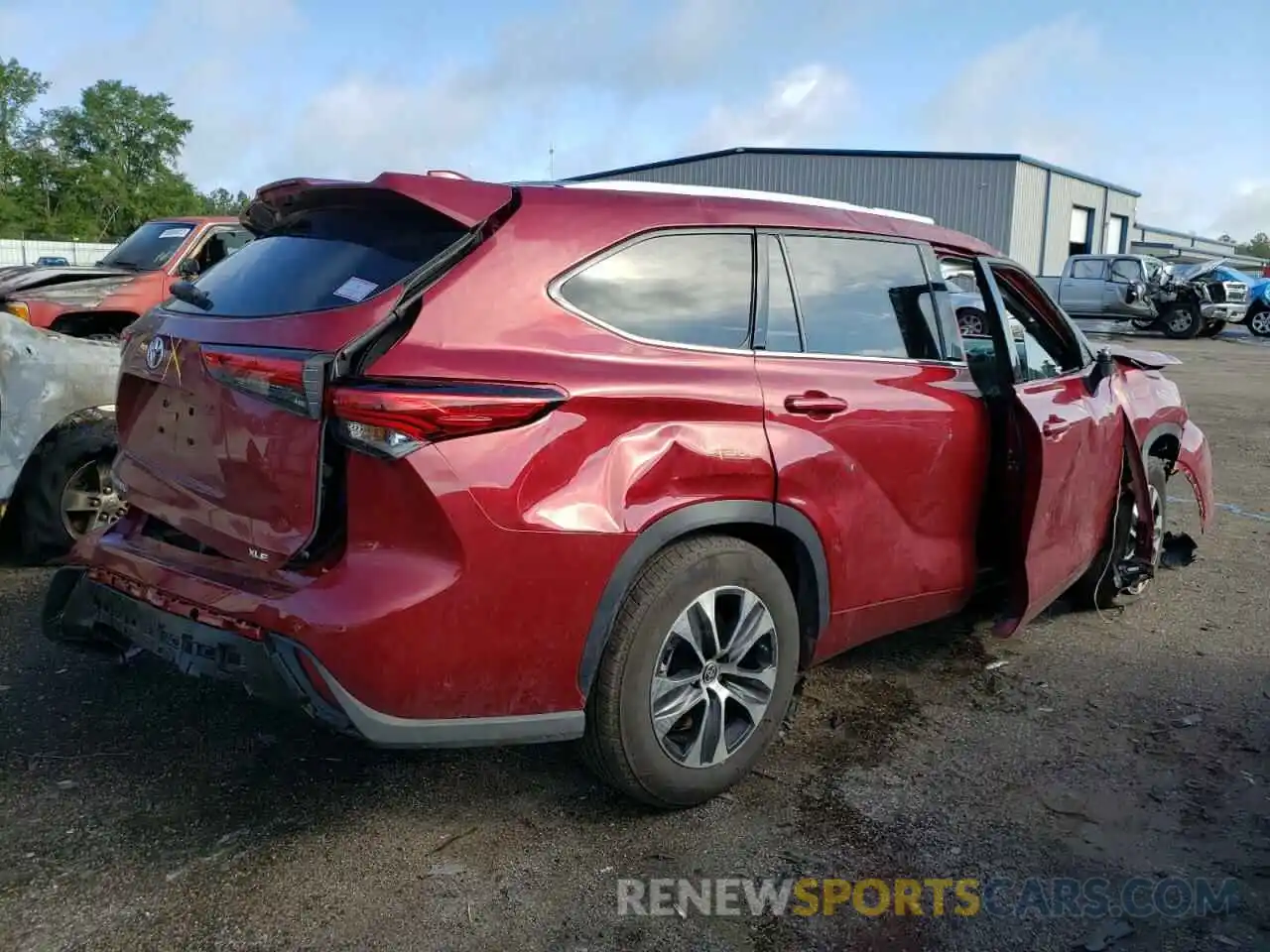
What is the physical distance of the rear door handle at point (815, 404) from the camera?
10.8 ft

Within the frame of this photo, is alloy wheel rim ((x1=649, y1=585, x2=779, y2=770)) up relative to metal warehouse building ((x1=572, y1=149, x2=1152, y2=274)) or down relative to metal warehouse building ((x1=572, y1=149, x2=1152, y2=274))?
down

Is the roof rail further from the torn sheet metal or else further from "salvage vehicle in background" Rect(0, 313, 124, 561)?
"salvage vehicle in background" Rect(0, 313, 124, 561)

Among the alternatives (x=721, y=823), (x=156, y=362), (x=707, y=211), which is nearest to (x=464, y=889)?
(x=721, y=823)

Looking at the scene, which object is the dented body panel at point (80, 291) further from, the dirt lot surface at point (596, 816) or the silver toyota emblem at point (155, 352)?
the silver toyota emblem at point (155, 352)

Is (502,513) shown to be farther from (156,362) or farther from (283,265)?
(156,362)

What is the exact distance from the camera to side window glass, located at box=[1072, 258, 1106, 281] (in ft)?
85.9

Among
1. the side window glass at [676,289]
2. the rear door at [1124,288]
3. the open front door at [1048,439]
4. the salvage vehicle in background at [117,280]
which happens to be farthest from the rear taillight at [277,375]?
the rear door at [1124,288]

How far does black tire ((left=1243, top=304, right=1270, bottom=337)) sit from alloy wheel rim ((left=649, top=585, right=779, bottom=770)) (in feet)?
94.0

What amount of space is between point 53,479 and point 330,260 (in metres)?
2.99

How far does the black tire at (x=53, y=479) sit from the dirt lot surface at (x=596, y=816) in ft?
2.76

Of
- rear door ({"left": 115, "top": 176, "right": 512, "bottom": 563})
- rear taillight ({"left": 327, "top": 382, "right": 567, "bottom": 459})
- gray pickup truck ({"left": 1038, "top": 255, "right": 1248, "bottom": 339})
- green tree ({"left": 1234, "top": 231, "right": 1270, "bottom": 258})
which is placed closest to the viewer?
rear taillight ({"left": 327, "top": 382, "right": 567, "bottom": 459})

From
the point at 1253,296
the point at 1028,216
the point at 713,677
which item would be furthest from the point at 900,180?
the point at 713,677

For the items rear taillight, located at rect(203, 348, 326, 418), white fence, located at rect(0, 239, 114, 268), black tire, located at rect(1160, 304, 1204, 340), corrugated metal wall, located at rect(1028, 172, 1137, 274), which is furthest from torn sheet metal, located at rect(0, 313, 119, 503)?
white fence, located at rect(0, 239, 114, 268)

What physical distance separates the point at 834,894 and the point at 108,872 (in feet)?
6.25
